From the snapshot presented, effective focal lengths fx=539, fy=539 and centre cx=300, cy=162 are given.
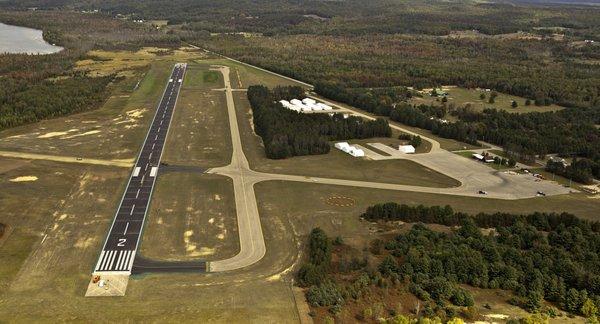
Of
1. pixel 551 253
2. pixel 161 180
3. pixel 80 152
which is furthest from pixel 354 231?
pixel 80 152

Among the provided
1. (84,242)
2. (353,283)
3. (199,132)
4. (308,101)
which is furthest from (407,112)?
(84,242)

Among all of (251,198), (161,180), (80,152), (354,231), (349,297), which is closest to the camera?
(349,297)

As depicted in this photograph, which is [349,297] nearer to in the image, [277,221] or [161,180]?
[277,221]

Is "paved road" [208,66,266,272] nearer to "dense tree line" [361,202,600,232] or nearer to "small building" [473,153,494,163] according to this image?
"dense tree line" [361,202,600,232]

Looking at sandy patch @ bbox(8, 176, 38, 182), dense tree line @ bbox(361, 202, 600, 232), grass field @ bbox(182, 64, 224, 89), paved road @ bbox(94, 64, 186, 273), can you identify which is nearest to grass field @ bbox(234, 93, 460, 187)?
dense tree line @ bbox(361, 202, 600, 232)

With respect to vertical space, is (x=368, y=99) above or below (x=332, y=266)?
above
